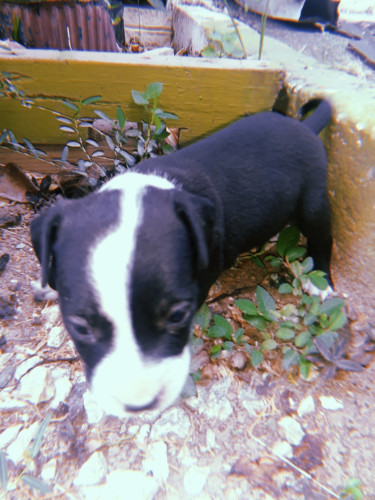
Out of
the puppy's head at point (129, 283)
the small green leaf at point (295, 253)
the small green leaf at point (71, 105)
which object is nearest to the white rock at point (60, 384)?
the puppy's head at point (129, 283)

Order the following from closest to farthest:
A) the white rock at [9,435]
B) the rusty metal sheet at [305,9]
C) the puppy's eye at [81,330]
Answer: the puppy's eye at [81,330], the white rock at [9,435], the rusty metal sheet at [305,9]

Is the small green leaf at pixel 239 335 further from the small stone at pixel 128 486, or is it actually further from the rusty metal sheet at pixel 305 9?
the rusty metal sheet at pixel 305 9

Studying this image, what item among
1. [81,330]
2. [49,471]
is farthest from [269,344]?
[49,471]

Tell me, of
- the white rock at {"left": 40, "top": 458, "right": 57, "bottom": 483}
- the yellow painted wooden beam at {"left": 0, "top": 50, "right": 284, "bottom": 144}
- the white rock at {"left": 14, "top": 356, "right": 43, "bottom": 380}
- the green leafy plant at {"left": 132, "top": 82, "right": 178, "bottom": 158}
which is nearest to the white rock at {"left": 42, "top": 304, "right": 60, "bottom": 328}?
the white rock at {"left": 14, "top": 356, "right": 43, "bottom": 380}

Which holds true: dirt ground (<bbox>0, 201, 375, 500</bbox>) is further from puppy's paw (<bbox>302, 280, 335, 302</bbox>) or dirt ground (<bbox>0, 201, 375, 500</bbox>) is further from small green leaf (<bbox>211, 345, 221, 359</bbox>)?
puppy's paw (<bbox>302, 280, 335, 302</bbox>)

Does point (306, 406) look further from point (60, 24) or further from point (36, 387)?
point (60, 24)

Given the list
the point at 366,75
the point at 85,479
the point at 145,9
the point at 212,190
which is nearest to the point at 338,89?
the point at 366,75

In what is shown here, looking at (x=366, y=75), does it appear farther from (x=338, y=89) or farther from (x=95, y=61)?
(x=95, y=61)
